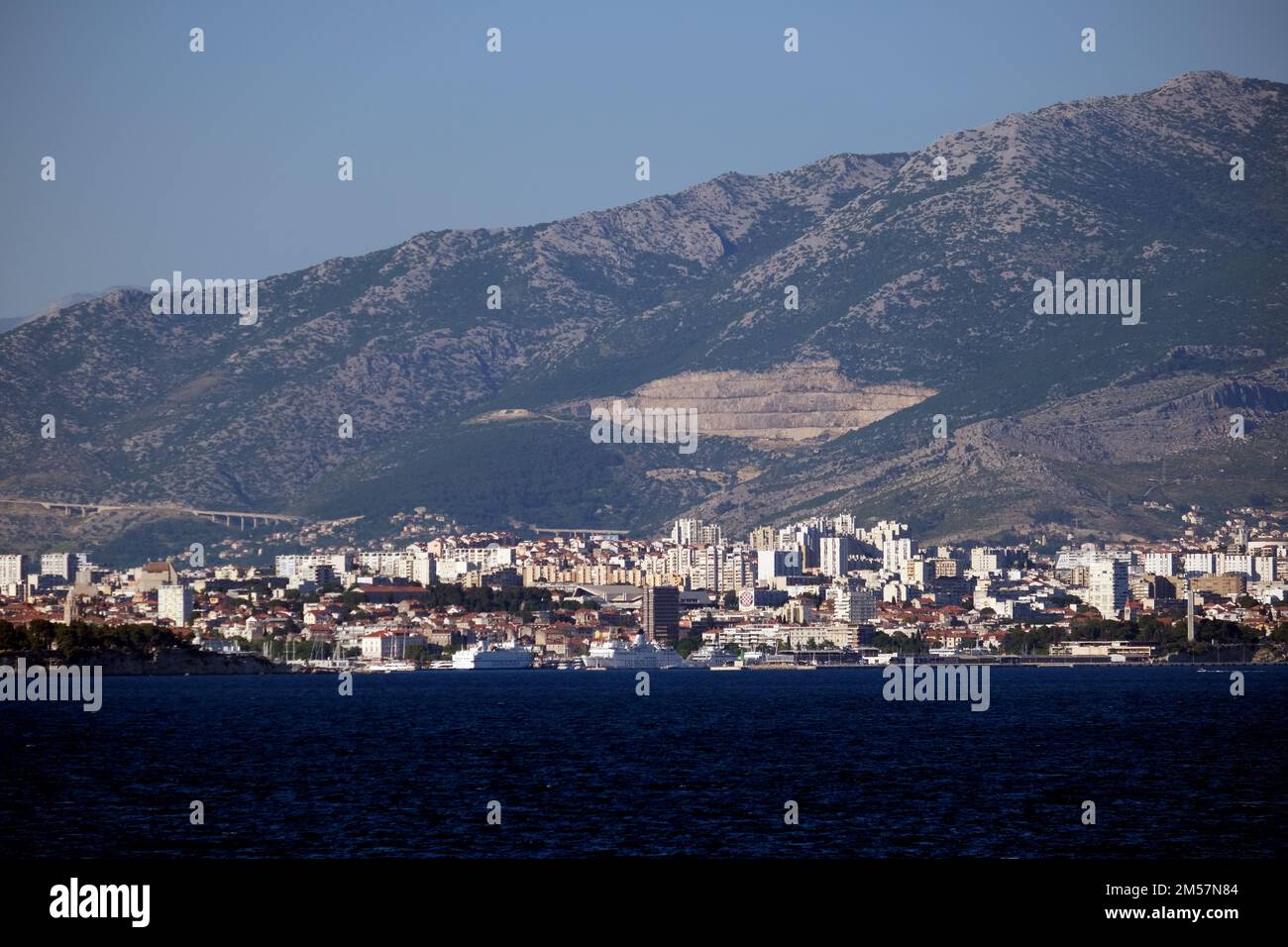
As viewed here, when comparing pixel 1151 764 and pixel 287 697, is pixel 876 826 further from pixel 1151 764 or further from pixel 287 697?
pixel 287 697

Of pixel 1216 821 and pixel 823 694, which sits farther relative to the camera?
pixel 823 694
